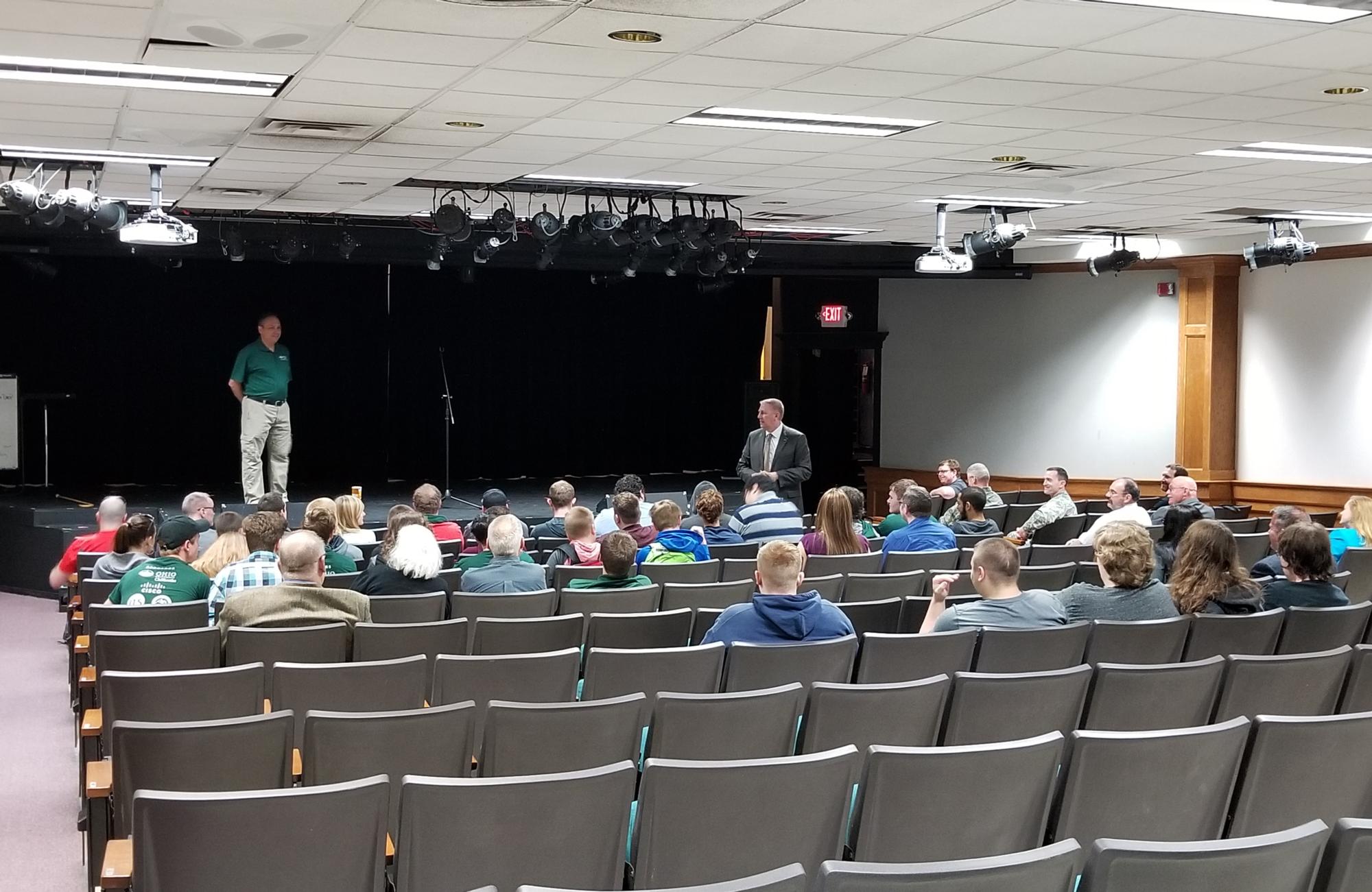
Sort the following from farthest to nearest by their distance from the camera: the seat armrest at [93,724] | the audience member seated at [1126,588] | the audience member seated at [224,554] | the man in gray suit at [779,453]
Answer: the man in gray suit at [779,453] → the audience member seated at [224,554] → the audience member seated at [1126,588] → the seat armrest at [93,724]

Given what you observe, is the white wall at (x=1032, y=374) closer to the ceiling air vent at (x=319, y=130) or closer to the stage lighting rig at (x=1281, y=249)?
the stage lighting rig at (x=1281, y=249)

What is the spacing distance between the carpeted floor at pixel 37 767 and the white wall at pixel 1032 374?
10.5 meters

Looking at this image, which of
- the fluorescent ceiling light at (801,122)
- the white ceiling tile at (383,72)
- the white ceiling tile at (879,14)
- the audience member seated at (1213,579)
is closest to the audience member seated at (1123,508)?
the audience member seated at (1213,579)

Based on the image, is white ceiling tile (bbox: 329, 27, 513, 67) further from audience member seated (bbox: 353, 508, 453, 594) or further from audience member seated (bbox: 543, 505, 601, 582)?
audience member seated (bbox: 543, 505, 601, 582)

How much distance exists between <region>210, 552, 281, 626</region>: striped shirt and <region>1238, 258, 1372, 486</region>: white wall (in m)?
11.2

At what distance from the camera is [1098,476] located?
14977 mm

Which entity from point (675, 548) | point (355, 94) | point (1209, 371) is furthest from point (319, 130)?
point (1209, 371)

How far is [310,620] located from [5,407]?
10.3m

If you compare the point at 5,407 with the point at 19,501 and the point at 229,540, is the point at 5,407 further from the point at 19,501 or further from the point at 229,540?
the point at 229,540

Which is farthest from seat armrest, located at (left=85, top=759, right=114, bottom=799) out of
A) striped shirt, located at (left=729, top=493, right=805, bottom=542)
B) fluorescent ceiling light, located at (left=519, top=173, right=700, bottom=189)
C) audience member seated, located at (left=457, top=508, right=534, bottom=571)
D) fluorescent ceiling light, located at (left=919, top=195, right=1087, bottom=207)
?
fluorescent ceiling light, located at (left=919, top=195, right=1087, bottom=207)

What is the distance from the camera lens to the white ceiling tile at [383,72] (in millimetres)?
5562

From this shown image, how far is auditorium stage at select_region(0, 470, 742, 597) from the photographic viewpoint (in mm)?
11227

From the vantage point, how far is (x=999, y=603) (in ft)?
16.1

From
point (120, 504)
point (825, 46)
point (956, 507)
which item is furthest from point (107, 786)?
point (956, 507)
